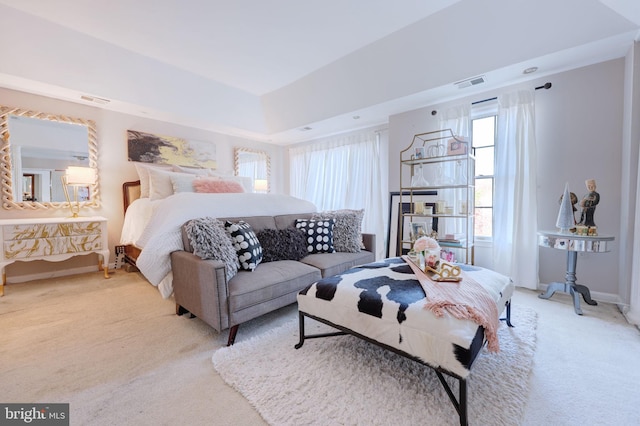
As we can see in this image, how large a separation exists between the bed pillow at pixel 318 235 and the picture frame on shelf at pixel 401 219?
128 cm

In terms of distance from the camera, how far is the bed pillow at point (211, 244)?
5.92ft

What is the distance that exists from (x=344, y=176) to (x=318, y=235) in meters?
2.27

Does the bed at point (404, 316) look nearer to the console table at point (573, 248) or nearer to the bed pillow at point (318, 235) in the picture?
the bed pillow at point (318, 235)

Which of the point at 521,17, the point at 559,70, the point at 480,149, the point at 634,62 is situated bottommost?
the point at 480,149

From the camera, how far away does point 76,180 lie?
3139mm

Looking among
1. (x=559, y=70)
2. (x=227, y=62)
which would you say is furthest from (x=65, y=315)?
(x=559, y=70)

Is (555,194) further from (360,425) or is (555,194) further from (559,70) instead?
(360,425)

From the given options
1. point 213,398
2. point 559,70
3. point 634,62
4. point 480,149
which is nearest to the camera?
point 213,398

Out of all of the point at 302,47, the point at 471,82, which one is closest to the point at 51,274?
the point at 302,47

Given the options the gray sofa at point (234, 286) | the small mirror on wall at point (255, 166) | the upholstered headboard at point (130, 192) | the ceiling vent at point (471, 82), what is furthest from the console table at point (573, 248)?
the upholstered headboard at point (130, 192)

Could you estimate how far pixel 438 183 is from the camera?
339 centimetres

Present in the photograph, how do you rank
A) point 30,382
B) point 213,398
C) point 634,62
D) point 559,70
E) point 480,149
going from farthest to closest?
point 480,149 → point 559,70 → point 634,62 → point 30,382 → point 213,398

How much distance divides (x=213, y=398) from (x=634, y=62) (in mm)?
3904

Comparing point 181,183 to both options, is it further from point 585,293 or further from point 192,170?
point 585,293
